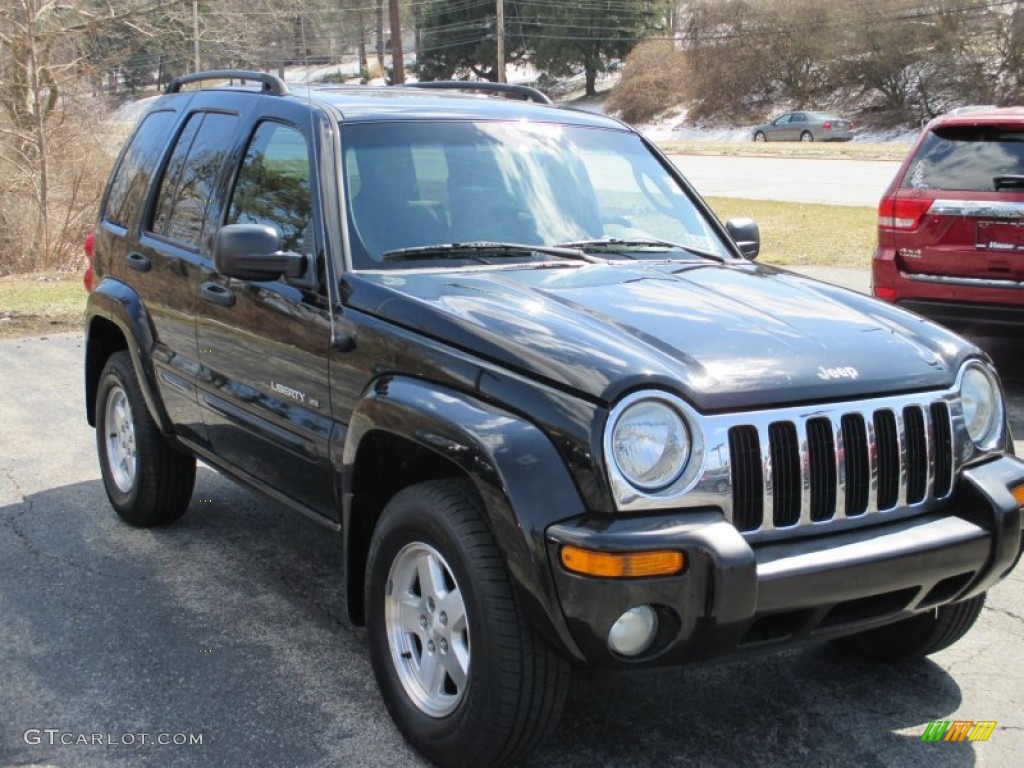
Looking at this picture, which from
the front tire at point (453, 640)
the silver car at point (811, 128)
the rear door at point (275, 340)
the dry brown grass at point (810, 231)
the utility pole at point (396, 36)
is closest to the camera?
the front tire at point (453, 640)

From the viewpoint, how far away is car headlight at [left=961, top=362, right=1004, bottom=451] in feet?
11.8

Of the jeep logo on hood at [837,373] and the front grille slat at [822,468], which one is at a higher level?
the jeep logo on hood at [837,373]

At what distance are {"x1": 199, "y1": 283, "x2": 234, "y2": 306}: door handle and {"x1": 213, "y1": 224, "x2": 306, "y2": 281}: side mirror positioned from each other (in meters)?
0.55

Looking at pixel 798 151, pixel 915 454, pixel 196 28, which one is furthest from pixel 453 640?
pixel 798 151

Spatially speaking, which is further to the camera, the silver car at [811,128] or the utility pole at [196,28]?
the silver car at [811,128]

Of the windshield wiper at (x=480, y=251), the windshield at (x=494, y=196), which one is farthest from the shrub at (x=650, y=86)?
the windshield wiper at (x=480, y=251)

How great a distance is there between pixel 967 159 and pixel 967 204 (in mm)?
379

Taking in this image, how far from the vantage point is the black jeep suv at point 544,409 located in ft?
9.95

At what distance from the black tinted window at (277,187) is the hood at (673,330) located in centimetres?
50

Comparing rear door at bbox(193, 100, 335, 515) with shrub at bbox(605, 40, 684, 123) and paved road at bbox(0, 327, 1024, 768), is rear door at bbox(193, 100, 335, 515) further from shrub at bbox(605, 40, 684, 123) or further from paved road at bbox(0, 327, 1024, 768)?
shrub at bbox(605, 40, 684, 123)

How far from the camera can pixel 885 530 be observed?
3291 millimetres

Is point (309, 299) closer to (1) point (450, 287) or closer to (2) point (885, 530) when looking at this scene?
(1) point (450, 287)

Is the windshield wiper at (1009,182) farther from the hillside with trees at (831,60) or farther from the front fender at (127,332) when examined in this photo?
the hillside with trees at (831,60)

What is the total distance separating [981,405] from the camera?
3.65 meters
